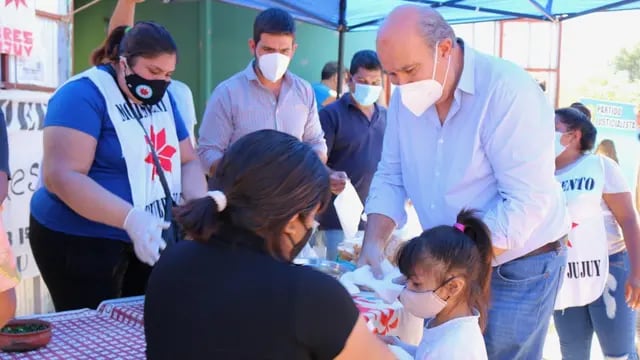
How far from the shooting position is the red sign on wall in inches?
136

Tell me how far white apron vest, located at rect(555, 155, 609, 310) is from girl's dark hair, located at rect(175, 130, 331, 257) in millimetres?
Answer: 2355

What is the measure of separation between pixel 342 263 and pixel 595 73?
39.1 feet

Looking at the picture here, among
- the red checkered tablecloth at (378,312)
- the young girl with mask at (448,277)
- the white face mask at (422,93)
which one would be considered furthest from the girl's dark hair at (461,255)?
the white face mask at (422,93)

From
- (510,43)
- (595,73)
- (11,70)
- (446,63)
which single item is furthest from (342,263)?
(595,73)

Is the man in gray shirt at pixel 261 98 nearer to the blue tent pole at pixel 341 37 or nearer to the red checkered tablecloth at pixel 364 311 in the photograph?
the red checkered tablecloth at pixel 364 311

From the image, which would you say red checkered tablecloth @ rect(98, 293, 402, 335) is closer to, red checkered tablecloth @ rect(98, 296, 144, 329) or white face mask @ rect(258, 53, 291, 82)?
red checkered tablecloth @ rect(98, 296, 144, 329)

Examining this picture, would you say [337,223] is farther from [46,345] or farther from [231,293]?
[231,293]

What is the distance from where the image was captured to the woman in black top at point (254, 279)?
45.1 inches

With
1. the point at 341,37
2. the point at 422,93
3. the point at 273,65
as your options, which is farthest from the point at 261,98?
the point at 341,37

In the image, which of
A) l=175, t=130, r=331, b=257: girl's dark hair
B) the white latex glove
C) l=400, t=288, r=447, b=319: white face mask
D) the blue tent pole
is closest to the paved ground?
the blue tent pole

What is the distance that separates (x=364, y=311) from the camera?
2084 millimetres

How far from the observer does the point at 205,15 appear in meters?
7.49

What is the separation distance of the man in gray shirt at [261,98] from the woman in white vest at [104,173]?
3.23 feet

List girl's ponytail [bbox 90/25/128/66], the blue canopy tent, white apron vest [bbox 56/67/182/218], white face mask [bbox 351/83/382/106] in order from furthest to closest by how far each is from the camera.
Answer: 1. the blue canopy tent
2. white face mask [bbox 351/83/382/106]
3. girl's ponytail [bbox 90/25/128/66]
4. white apron vest [bbox 56/67/182/218]
